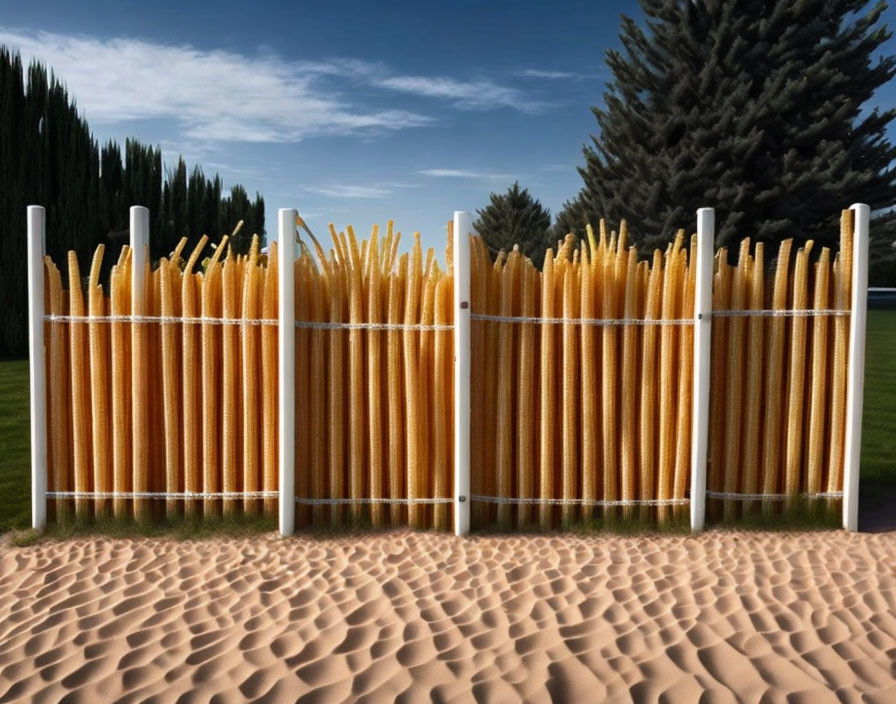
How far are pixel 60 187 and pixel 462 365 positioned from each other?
19.0m

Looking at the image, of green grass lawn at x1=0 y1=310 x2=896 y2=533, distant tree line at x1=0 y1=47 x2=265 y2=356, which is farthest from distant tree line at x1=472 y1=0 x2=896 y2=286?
distant tree line at x1=0 y1=47 x2=265 y2=356

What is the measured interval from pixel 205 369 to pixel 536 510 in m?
2.47

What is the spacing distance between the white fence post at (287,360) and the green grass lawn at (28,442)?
78.3 inches

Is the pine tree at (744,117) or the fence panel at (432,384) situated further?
the pine tree at (744,117)

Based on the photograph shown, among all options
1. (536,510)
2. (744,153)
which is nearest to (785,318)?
(536,510)

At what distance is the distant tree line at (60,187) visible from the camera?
18.3 meters

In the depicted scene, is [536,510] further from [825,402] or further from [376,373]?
[825,402]

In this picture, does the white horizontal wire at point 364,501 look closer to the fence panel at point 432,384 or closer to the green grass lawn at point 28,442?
the fence panel at point 432,384

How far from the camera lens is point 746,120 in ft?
72.0

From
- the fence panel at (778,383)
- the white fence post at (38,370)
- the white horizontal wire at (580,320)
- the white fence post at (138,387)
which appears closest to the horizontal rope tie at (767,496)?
the fence panel at (778,383)

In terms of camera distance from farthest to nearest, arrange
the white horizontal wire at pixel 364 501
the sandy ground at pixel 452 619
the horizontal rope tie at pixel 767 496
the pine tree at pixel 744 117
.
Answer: the pine tree at pixel 744 117 → the horizontal rope tie at pixel 767 496 → the white horizontal wire at pixel 364 501 → the sandy ground at pixel 452 619

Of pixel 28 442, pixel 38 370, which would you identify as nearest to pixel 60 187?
pixel 28 442

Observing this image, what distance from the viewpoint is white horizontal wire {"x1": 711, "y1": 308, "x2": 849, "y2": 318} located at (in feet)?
17.4

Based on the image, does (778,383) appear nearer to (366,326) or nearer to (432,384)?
(432,384)
